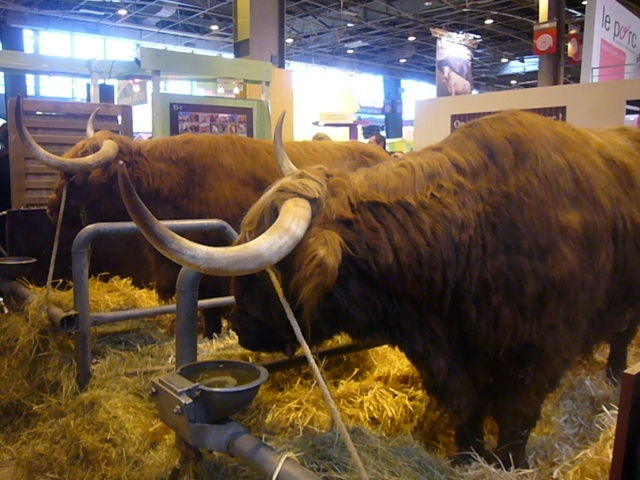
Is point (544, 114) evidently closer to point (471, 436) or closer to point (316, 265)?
point (471, 436)

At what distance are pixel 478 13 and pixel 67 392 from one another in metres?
15.2

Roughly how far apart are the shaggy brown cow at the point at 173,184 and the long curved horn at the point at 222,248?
205 centimetres

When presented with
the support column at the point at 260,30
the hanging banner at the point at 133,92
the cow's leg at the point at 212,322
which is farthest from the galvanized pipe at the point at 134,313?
the support column at the point at 260,30

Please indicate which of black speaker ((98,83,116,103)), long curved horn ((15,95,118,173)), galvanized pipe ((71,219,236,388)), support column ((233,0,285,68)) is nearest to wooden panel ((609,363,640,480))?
galvanized pipe ((71,219,236,388))

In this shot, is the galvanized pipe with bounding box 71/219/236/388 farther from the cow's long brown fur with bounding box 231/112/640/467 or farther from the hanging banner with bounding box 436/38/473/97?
the hanging banner with bounding box 436/38/473/97

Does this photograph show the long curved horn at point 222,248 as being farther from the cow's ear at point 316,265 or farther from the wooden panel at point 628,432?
the wooden panel at point 628,432

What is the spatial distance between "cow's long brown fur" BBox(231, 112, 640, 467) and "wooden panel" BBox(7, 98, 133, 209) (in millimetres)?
2990

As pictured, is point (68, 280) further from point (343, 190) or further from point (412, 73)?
point (412, 73)

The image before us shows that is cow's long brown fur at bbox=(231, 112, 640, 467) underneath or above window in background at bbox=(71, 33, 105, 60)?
underneath

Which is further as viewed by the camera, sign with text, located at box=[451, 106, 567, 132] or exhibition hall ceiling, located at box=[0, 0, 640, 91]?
exhibition hall ceiling, located at box=[0, 0, 640, 91]

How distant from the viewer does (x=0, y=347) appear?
2688mm

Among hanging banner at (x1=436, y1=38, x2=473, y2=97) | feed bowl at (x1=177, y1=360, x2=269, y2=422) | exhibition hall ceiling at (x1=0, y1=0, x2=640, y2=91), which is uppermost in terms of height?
exhibition hall ceiling at (x1=0, y1=0, x2=640, y2=91)

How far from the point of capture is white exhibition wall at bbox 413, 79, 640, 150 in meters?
4.48

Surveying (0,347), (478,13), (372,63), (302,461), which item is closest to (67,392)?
(0,347)
